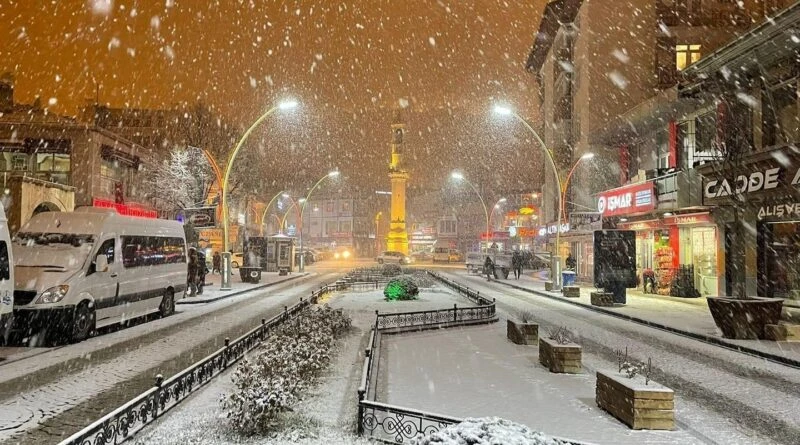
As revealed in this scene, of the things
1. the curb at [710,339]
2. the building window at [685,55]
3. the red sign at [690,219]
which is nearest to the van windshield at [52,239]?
the curb at [710,339]

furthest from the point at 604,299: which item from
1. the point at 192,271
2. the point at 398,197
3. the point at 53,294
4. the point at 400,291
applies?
the point at 398,197

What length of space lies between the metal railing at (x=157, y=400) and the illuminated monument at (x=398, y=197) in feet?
196

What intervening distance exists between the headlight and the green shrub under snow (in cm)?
473

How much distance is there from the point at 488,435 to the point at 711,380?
7.56 metres

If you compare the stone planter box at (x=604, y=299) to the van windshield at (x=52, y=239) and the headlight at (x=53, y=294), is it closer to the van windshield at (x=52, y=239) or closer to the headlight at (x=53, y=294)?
the van windshield at (x=52, y=239)

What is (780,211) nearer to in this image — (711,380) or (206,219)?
(711,380)

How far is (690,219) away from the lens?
25.2 m

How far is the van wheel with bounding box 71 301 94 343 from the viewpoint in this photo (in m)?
12.7

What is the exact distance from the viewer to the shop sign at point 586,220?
107 feet

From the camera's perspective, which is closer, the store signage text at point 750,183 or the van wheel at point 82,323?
the van wheel at point 82,323

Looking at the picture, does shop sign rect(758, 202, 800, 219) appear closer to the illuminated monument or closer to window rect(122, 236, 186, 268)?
window rect(122, 236, 186, 268)

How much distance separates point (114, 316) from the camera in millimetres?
14469

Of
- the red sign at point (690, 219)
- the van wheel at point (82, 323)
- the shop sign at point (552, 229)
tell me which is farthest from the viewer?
the shop sign at point (552, 229)

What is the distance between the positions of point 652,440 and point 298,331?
21.8ft
